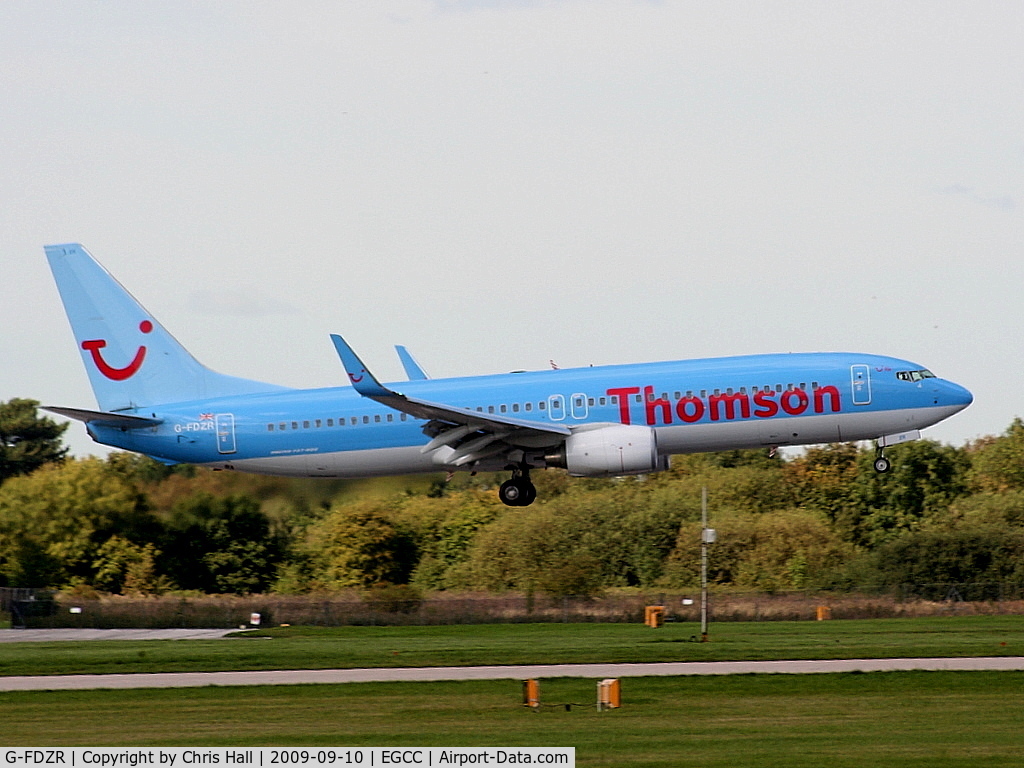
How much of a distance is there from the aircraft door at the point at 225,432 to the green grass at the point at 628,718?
441 inches

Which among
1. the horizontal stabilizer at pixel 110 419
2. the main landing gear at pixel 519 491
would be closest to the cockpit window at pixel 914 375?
the main landing gear at pixel 519 491

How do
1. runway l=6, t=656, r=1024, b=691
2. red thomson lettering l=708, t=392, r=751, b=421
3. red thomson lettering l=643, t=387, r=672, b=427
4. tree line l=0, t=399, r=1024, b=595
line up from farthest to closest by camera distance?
tree line l=0, t=399, r=1024, b=595 → red thomson lettering l=643, t=387, r=672, b=427 → red thomson lettering l=708, t=392, r=751, b=421 → runway l=6, t=656, r=1024, b=691

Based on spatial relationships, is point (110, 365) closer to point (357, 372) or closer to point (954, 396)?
point (357, 372)

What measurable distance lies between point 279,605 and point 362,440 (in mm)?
16871

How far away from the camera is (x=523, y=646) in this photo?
49594mm

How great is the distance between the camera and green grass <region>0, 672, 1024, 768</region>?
2903 centimetres

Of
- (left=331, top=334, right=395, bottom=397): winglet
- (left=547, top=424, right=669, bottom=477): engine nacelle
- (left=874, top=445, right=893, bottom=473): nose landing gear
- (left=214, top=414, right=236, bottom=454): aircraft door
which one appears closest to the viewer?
(left=331, top=334, right=395, bottom=397): winglet

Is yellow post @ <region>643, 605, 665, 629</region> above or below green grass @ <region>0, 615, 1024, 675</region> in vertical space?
above

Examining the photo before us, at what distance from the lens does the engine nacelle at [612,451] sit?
45750 mm

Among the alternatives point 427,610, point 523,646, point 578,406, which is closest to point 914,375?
point 578,406

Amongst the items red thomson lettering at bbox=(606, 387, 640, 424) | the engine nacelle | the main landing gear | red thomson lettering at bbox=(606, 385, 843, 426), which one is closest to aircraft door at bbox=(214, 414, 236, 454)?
the main landing gear

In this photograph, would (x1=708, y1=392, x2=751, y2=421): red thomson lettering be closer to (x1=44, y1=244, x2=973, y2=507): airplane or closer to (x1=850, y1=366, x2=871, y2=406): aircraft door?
(x1=44, y1=244, x2=973, y2=507): airplane

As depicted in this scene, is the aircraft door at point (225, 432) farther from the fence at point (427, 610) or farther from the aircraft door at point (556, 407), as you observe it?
the fence at point (427, 610)

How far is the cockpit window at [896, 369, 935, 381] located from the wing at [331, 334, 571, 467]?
9.81 meters
